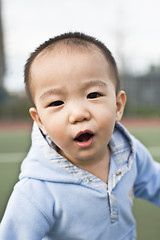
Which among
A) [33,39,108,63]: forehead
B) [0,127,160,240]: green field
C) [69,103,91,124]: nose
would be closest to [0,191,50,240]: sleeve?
[69,103,91,124]: nose

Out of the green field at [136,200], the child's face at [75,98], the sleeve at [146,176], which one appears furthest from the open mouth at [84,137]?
the green field at [136,200]

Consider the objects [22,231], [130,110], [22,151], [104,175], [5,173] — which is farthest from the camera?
[130,110]

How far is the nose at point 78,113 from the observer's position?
43.8 inches

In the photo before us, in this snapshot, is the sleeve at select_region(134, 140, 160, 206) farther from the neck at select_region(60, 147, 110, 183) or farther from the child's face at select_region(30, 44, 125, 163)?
the child's face at select_region(30, 44, 125, 163)

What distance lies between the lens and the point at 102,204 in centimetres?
133

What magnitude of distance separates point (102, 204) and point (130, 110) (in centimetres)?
1107

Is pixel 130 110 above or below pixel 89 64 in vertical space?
below

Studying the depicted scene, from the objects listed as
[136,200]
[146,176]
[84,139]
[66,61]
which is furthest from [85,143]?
[136,200]

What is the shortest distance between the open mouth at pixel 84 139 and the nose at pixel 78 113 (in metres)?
0.06

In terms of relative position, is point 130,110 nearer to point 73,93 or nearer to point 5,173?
point 5,173

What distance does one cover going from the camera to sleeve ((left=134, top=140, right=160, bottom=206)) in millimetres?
1622

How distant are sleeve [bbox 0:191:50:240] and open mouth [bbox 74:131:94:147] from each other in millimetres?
315

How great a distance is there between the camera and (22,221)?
1.14 m

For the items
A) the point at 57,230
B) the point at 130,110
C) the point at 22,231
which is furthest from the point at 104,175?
the point at 130,110
